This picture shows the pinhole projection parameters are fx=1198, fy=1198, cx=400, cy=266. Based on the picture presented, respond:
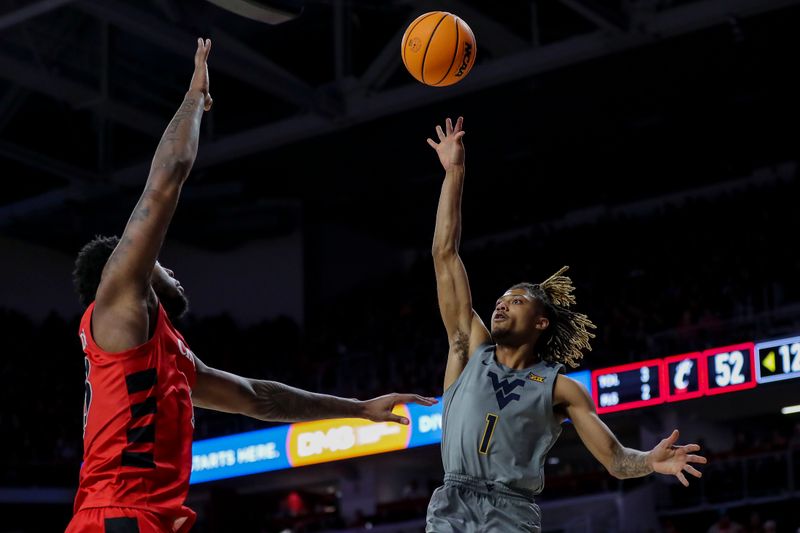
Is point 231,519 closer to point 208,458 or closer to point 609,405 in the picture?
point 208,458

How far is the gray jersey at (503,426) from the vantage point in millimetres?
5008

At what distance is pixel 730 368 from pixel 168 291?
12446mm

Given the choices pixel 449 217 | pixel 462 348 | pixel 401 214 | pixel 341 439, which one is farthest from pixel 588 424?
pixel 401 214

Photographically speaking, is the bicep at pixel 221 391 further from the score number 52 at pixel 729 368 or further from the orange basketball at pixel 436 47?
the score number 52 at pixel 729 368

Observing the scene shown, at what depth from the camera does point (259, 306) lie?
2620 cm

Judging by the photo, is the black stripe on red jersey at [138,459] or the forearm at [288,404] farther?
the forearm at [288,404]

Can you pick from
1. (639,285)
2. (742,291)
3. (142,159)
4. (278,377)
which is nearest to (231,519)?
(278,377)

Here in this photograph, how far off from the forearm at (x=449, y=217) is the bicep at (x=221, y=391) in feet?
4.03

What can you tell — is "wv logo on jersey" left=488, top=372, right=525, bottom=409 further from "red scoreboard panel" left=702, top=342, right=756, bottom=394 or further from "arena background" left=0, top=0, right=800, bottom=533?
"red scoreboard panel" left=702, top=342, right=756, bottom=394

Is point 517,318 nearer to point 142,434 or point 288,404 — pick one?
point 288,404

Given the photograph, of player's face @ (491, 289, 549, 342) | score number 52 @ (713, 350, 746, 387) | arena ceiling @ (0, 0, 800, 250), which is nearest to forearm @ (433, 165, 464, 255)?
player's face @ (491, 289, 549, 342)

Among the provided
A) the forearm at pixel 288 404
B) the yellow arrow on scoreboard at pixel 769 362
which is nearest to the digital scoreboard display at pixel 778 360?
the yellow arrow on scoreboard at pixel 769 362

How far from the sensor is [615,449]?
493 centimetres

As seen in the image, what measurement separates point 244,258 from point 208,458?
7.64m
